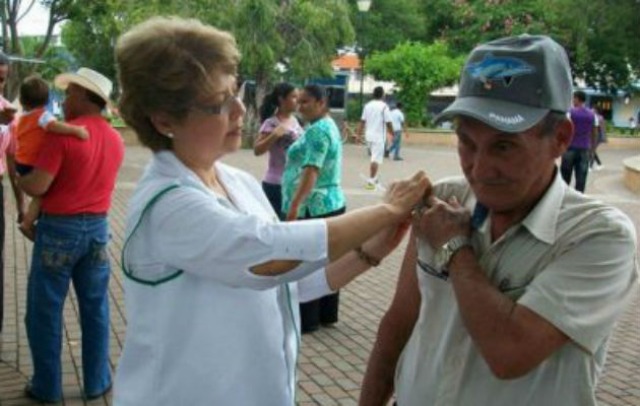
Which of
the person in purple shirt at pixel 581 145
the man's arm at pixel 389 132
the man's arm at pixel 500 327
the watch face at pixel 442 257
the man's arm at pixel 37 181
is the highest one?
the watch face at pixel 442 257

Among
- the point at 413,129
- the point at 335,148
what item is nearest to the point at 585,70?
the point at 413,129

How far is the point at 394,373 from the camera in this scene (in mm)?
2264

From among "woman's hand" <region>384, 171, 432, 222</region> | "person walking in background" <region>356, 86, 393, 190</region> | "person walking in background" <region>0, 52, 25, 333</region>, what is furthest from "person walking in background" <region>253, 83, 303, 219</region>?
→ "person walking in background" <region>356, 86, 393, 190</region>

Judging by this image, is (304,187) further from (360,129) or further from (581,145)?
(360,129)

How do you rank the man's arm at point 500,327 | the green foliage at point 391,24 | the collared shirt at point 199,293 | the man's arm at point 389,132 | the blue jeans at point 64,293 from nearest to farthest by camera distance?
the man's arm at point 500,327 < the collared shirt at point 199,293 < the blue jeans at point 64,293 < the man's arm at point 389,132 < the green foliage at point 391,24

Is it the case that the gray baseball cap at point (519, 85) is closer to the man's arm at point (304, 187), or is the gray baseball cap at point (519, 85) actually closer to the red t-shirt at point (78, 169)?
the red t-shirt at point (78, 169)

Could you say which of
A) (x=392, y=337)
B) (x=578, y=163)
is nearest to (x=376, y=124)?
(x=578, y=163)

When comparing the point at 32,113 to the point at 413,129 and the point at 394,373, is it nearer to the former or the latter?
the point at 394,373

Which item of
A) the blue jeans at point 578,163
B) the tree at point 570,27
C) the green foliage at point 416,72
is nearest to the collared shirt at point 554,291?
the blue jeans at point 578,163

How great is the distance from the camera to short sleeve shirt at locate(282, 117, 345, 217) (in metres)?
5.80

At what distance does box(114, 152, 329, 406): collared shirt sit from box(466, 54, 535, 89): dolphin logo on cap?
55 cm

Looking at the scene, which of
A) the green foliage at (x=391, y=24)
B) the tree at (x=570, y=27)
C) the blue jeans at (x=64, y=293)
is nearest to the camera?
the blue jeans at (x=64, y=293)

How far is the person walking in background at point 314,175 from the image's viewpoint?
5781mm

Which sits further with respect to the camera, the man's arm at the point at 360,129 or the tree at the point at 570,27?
the tree at the point at 570,27
